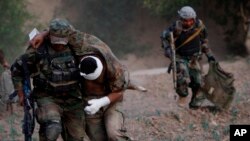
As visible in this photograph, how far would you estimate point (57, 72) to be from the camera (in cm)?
531

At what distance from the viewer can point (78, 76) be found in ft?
17.7

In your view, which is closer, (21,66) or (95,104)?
(95,104)

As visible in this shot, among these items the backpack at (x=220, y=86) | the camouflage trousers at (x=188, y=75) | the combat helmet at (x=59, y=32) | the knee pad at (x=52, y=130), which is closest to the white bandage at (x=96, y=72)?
the combat helmet at (x=59, y=32)

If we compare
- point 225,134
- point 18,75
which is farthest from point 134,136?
point 18,75

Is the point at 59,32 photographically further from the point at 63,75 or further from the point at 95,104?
the point at 95,104

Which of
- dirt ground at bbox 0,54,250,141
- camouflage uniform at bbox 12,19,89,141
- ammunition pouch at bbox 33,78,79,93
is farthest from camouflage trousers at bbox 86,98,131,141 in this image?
dirt ground at bbox 0,54,250,141

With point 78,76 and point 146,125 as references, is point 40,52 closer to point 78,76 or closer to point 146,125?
point 78,76

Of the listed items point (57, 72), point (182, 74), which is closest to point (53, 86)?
point (57, 72)

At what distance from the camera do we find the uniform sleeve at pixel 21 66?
5.30 meters

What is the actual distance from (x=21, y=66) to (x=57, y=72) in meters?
0.35

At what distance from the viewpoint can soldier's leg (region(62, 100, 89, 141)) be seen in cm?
549

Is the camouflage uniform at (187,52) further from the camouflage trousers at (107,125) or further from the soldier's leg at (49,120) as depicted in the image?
the soldier's leg at (49,120)

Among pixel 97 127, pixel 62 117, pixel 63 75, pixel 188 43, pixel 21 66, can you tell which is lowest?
pixel 97 127

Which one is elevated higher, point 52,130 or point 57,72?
point 57,72
